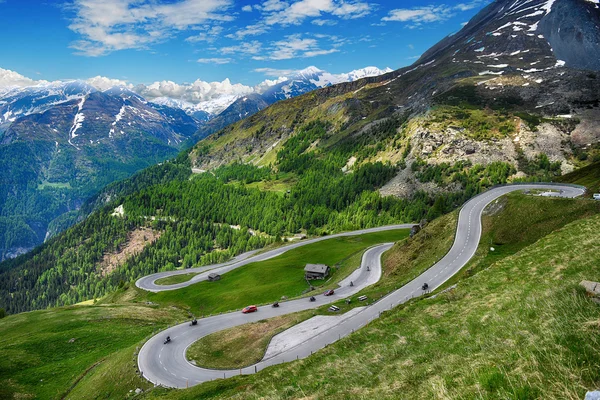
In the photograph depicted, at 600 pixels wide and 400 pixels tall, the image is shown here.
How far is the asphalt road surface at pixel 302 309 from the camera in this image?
146 feet

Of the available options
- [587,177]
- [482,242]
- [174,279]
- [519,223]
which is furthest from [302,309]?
[587,177]

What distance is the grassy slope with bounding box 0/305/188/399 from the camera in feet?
158

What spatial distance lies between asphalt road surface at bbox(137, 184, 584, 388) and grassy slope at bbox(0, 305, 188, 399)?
3.71 m

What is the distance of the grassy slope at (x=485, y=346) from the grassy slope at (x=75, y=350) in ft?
48.2

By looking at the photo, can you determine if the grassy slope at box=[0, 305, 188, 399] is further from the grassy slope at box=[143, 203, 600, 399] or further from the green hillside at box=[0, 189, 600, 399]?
the grassy slope at box=[143, 203, 600, 399]

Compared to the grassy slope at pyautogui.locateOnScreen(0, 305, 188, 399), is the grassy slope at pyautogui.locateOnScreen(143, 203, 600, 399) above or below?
above

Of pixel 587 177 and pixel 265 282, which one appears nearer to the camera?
pixel 587 177

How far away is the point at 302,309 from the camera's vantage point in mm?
66375

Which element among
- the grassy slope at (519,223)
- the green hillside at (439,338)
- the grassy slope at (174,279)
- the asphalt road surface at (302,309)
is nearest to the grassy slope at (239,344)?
the asphalt road surface at (302,309)

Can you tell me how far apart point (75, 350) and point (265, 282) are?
174 ft

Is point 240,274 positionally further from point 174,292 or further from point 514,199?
point 514,199

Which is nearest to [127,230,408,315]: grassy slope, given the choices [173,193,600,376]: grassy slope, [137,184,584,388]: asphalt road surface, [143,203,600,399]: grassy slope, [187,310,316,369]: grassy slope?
[137,184,584,388]: asphalt road surface

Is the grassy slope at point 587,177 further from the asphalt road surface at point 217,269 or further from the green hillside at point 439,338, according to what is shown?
the asphalt road surface at point 217,269

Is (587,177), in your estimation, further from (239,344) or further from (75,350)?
(75,350)
